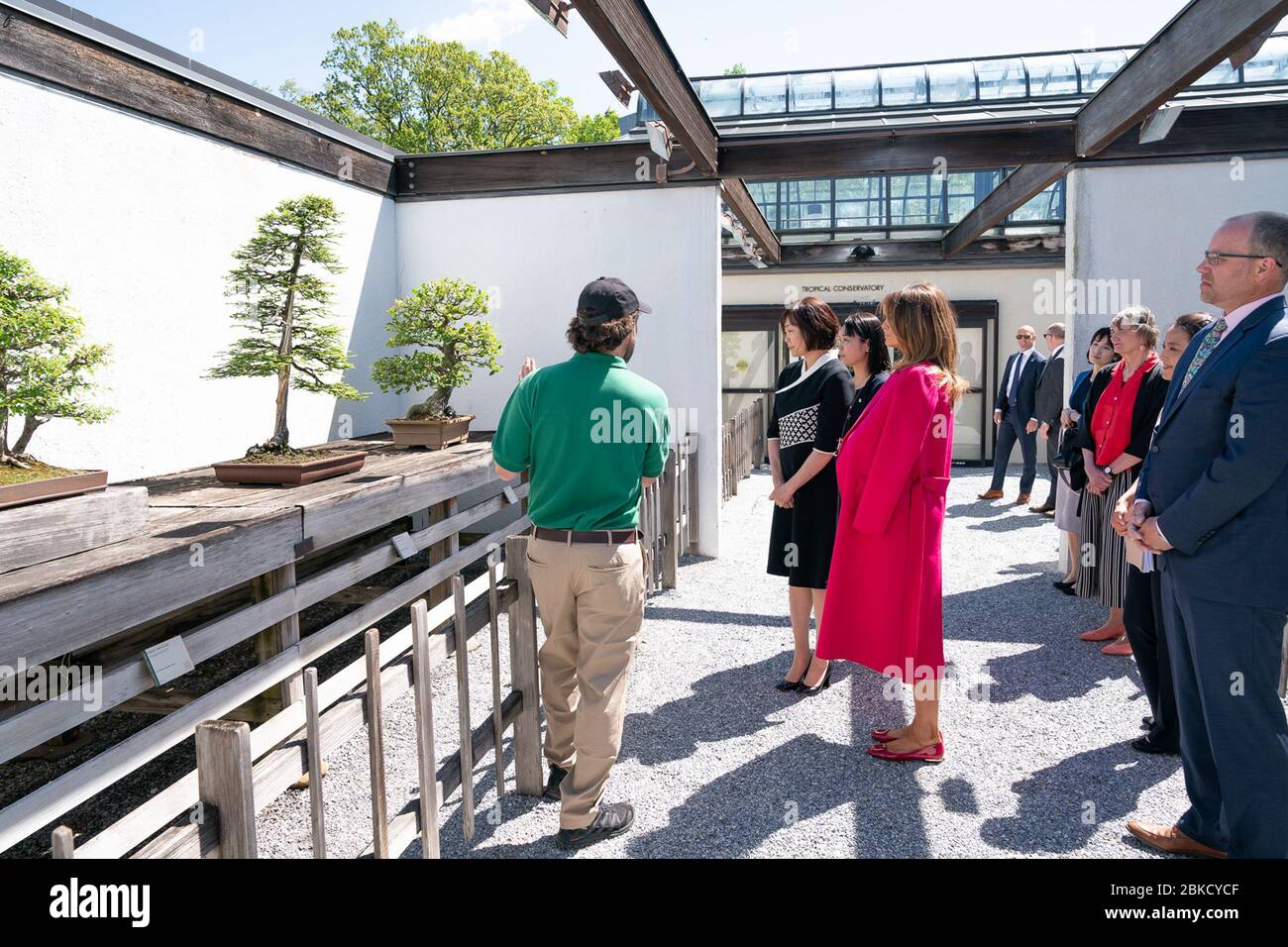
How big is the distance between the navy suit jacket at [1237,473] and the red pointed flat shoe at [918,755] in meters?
1.18

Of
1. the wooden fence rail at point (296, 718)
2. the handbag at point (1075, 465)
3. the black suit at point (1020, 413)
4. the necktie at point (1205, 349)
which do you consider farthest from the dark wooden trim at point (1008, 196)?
the wooden fence rail at point (296, 718)

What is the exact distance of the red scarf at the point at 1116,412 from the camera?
160 inches

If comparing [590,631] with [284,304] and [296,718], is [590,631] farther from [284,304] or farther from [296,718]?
[284,304]

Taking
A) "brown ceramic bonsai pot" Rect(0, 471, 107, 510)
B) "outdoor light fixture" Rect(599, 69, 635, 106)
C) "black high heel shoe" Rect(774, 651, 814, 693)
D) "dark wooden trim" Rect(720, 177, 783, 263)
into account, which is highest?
"outdoor light fixture" Rect(599, 69, 635, 106)

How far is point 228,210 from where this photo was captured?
189 inches

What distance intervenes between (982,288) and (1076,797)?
407 inches

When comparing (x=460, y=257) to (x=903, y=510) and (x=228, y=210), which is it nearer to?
(x=228, y=210)

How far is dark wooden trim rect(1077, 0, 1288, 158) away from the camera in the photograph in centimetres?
356

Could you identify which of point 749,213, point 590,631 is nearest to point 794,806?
point 590,631

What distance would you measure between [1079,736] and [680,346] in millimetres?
3791

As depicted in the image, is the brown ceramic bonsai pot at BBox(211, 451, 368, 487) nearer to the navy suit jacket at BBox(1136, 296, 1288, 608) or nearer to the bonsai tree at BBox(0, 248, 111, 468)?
the bonsai tree at BBox(0, 248, 111, 468)

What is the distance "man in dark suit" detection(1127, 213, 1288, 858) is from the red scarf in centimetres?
180

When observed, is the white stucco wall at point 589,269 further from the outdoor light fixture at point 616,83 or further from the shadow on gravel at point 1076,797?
the shadow on gravel at point 1076,797

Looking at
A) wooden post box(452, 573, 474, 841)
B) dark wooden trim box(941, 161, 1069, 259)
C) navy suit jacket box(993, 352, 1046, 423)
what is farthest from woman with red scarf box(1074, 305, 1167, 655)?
navy suit jacket box(993, 352, 1046, 423)
